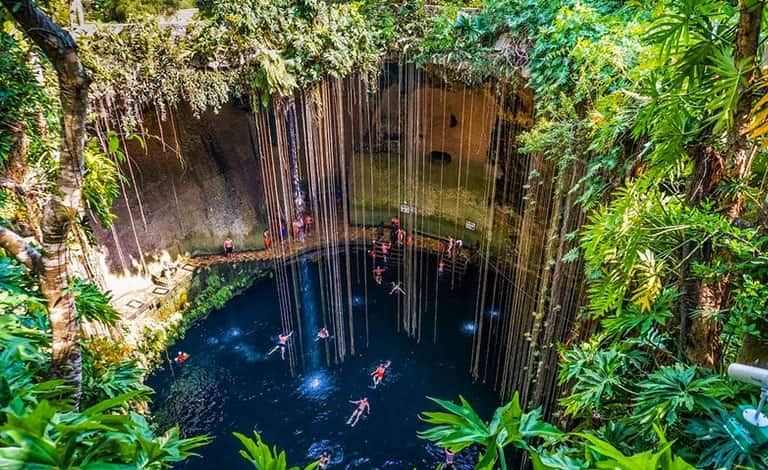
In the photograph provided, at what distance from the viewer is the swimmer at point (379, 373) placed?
5074 mm

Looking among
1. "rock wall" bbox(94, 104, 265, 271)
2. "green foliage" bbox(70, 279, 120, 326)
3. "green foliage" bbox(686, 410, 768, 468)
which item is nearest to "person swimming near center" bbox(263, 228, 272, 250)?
"rock wall" bbox(94, 104, 265, 271)

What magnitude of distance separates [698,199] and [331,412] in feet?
13.4

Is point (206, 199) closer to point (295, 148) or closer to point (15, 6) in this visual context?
point (295, 148)

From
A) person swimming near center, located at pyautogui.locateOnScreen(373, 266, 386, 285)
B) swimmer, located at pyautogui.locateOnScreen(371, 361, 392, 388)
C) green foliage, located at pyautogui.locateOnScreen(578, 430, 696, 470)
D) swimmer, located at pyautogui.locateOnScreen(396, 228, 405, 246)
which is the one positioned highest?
green foliage, located at pyautogui.locateOnScreen(578, 430, 696, 470)

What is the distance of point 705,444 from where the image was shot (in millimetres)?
1417

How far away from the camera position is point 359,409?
4723mm

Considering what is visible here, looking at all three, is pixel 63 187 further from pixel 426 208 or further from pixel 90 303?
pixel 426 208

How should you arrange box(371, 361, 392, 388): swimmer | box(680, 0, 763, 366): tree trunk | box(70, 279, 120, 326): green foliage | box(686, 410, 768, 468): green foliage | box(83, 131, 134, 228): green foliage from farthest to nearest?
1. box(371, 361, 392, 388): swimmer
2. box(83, 131, 134, 228): green foliage
3. box(70, 279, 120, 326): green foliage
4. box(680, 0, 763, 366): tree trunk
5. box(686, 410, 768, 468): green foliage

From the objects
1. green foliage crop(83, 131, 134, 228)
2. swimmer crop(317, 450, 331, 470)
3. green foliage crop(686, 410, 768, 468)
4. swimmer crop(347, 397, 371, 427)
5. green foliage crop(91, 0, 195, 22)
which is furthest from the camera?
green foliage crop(91, 0, 195, 22)

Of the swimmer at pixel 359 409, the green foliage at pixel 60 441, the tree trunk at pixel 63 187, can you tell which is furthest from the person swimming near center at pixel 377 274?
the green foliage at pixel 60 441

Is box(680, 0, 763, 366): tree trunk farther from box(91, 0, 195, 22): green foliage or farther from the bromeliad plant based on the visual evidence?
box(91, 0, 195, 22): green foliage

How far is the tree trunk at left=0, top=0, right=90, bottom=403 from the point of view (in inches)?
51.6

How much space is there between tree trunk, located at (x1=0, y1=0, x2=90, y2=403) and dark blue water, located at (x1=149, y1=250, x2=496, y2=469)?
3055 millimetres

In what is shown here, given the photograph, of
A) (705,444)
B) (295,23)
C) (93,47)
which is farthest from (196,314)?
(705,444)
